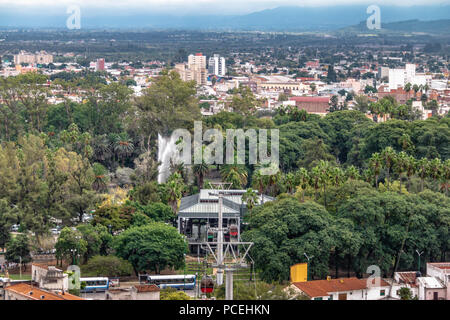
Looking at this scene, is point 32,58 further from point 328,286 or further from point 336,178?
point 328,286

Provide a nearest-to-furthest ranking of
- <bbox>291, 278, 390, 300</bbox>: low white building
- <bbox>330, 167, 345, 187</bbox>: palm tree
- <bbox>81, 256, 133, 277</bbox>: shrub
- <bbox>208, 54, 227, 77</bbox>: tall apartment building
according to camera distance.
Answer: <bbox>291, 278, 390, 300</bbox>: low white building, <bbox>81, 256, 133, 277</bbox>: shrub, <bbox>330, 167, 345, 187</bbox>: palm tree, <bbox>208, 54, 227, 77</bbox>: tall apartment building

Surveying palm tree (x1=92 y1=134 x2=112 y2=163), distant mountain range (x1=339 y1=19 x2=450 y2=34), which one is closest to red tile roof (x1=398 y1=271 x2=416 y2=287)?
palm tree (x1=92 y1=134 x2=112 y2=163)

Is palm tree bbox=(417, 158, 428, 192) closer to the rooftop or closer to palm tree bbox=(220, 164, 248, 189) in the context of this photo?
palm tree bbox=(220, 164, 248, 189)

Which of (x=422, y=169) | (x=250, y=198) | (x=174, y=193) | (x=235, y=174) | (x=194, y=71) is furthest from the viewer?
(x=194, y=71)

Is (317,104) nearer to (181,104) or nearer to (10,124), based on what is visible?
(181,104)

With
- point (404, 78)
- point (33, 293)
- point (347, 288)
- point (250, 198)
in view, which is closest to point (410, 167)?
point (250, 198)

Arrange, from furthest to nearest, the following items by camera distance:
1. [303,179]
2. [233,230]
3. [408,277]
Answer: [303,179] < [233,230] < [408,277]
